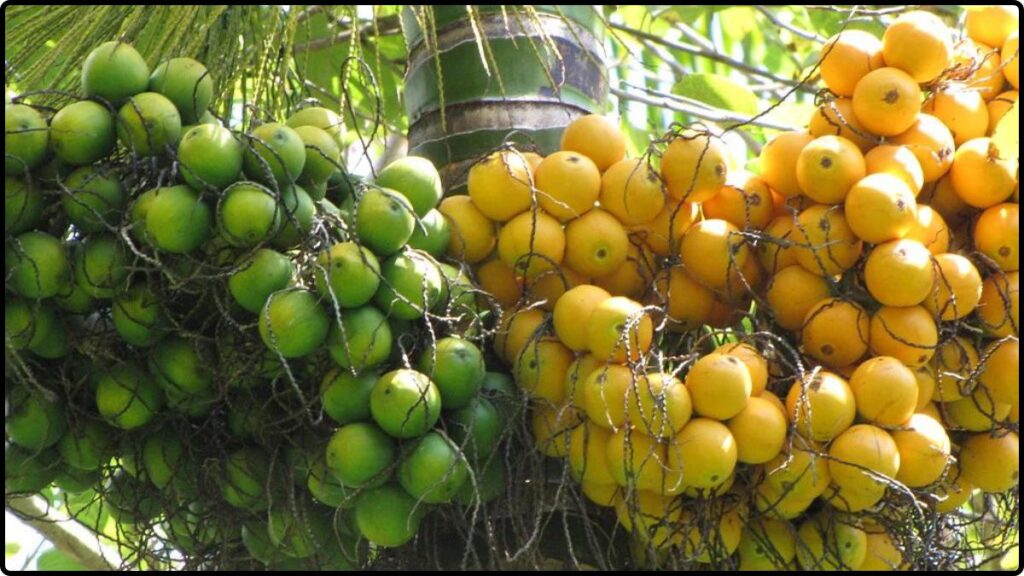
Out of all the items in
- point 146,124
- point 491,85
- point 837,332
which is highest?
point 146,124

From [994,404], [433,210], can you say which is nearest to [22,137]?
[433,210]

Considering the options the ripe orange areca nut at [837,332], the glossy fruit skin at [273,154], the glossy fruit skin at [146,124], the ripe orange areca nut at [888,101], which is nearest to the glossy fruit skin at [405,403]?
the glossy fruit skin at [273,154]

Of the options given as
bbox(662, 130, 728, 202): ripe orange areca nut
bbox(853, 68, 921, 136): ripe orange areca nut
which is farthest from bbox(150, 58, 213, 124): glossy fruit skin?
bbox(853, 68, 921, 136): ripe orange areca nut

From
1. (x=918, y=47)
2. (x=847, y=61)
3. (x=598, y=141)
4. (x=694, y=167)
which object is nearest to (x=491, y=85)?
(x=598, y=141)

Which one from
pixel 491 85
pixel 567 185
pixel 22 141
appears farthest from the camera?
pixel 491 85

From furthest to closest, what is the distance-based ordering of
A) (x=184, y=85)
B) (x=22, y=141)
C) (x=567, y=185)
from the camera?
(x=567, y=185) < (x=184, y=85) < (x=22, y=141)

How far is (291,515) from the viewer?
1809 mm

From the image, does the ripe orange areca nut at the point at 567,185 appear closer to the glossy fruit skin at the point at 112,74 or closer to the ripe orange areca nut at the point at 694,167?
the ripe orange areca nut at the point at 694,167

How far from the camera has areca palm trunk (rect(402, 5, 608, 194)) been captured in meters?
2.18

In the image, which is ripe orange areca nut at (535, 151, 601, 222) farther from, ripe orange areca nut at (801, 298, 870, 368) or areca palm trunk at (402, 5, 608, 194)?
ripe orange areca nut at (801, 298, 870, 368)

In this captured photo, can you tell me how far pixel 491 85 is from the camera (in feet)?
7.27

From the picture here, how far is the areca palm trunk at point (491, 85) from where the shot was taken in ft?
7.15

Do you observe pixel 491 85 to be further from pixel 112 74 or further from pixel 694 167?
pixel 112 74

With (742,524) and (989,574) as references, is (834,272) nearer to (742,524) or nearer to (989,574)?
(742,524)
